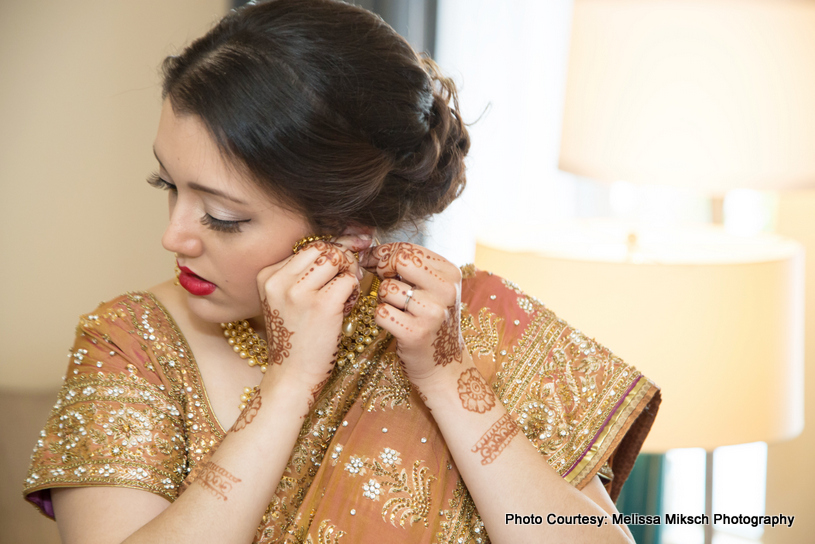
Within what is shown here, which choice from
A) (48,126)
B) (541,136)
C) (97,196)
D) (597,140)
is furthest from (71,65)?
(541,136)

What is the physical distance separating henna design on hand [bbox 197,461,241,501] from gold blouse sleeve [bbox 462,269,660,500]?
49 cm

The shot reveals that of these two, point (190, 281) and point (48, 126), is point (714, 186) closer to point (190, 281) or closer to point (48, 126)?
point (190, 281)

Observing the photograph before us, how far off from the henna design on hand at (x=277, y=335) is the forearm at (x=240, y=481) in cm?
4

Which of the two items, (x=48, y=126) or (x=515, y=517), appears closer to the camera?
(x=515, y=517)

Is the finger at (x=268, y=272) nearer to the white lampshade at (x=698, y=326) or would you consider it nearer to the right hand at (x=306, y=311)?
the right hand at (x=306, y=311)

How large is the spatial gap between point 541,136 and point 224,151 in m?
1.62

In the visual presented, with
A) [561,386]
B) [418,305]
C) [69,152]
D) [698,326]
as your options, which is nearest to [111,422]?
[418,305]

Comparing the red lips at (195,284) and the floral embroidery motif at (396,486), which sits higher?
the red lips at (195,284)

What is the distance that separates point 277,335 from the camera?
3.61 ft

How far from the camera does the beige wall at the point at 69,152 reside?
180 cm

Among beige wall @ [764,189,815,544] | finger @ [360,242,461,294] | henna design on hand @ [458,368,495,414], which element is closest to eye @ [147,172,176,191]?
finger @ [360,242,461,294]

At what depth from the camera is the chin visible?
3.92 feet

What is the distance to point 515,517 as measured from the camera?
1.12 m

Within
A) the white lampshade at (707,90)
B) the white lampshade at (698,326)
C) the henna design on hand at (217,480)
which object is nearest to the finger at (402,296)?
the henna design on hand at (217,480)
